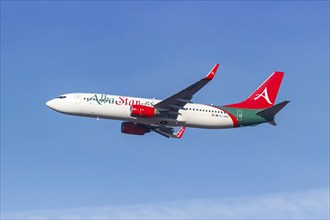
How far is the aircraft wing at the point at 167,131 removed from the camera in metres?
107

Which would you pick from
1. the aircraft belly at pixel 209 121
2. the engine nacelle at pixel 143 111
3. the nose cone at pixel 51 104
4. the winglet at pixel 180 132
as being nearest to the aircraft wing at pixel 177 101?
the engine nacelle at pixel 143 111

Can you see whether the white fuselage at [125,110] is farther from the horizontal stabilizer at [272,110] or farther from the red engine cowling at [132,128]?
the horizontal stabilizer at [272,110]

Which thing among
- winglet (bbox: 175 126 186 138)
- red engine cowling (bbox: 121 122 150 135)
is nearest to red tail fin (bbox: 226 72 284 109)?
Result: winglet (bbox: 175 126 186 138)

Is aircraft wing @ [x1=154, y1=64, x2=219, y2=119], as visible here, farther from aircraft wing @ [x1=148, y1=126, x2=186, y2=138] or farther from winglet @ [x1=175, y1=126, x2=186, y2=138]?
winglet @ [x1=175, y1=126, x2=186, y2=138]

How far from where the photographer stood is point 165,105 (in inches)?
3871

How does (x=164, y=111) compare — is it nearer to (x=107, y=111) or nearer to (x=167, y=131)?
(x=107, y=111)

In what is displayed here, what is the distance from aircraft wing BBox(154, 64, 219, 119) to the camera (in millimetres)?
94312

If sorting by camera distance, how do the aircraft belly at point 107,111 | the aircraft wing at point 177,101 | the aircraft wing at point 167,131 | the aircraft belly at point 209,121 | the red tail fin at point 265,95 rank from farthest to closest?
the aircraft wing at point 167,131, the red tail fin at point 265,95, the aircraft belly at point 209,121, the aircraft belly at point 107,111, the aircraft wing at point 177,101

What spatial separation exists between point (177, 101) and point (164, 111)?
2.59 metres

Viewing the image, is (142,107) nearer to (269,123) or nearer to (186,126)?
(186,126)

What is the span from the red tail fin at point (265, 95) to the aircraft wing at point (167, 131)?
9527 millimetres

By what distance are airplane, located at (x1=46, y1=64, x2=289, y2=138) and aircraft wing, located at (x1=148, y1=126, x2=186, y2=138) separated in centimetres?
78

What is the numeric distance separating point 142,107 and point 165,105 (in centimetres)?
326

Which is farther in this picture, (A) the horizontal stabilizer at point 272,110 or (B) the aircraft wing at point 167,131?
(B) the aircraft wing at point 167,131
